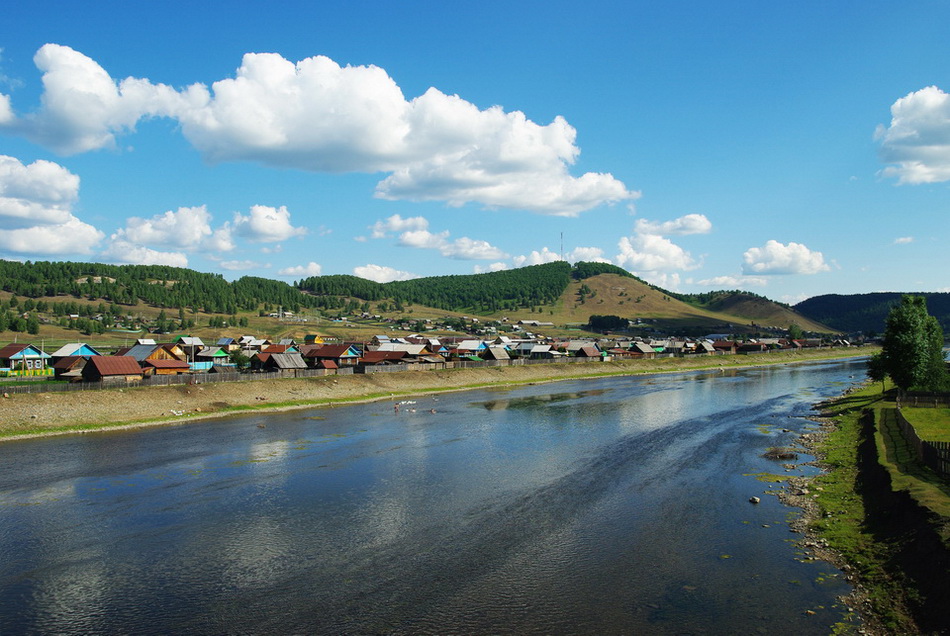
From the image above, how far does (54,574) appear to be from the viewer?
22.2m

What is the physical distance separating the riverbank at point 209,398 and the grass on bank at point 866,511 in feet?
175

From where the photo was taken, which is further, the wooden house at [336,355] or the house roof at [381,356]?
the house roof at [381,356]

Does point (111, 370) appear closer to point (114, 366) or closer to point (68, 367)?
point (114, 366)

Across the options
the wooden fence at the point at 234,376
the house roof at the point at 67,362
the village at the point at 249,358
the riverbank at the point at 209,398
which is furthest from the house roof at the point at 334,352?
the house roof at the point at 67,362

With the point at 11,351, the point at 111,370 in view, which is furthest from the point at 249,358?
the point at 111,370

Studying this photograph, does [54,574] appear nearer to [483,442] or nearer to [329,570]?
[329,570]

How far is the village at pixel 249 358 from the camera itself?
220 feet

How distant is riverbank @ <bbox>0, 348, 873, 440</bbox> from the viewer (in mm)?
50594

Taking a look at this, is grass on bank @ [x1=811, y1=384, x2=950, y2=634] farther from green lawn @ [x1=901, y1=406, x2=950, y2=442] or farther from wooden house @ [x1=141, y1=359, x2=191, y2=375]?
wooden house @ [x1=141, y1=359, x2=191, y2=375]

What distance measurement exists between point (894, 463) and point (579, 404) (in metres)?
43.6

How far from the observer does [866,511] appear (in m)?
26.5

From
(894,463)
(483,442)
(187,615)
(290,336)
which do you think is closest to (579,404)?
(483,442)

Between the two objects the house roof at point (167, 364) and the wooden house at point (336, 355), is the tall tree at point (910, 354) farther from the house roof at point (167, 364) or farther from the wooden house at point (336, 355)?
the house roof at point (167, 364)

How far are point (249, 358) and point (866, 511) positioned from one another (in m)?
106
